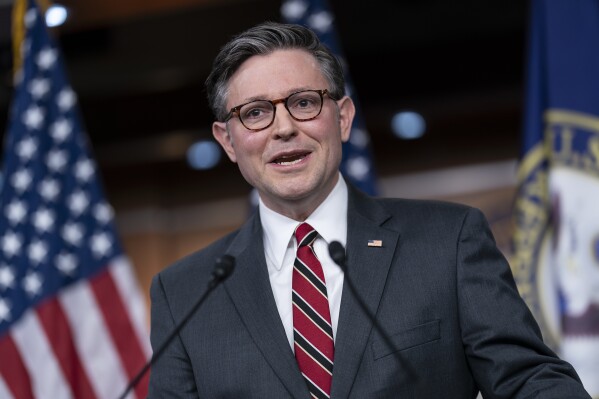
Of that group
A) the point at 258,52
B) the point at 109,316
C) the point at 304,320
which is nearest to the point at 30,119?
the point at 109,316

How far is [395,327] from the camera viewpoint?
5.19 ft

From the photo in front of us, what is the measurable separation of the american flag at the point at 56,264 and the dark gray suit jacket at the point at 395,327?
4.82 feet


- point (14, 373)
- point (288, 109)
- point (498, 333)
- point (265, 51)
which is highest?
point (265, 51)

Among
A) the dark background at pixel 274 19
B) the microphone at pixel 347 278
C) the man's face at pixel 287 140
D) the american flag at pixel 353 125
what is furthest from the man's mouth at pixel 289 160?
the dark background at pixel 274 19

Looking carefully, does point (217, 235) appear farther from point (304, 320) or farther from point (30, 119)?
point (304, 320)

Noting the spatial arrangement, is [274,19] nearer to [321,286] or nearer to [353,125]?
[353,125]

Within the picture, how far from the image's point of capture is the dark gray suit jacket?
4.97 feet

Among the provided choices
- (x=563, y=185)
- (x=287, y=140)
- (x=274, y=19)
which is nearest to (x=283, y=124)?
(x=287, y=140)

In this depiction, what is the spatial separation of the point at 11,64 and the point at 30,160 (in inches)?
50.7

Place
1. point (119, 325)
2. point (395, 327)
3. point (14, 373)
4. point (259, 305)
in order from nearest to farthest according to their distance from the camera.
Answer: point (395, 327), point (259, 305), point (14, 373), point (119, 325)

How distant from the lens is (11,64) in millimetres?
4402

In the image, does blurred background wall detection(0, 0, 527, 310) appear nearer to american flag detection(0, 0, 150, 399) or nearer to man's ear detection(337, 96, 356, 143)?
american flag detection(0, 0, 150, 399)

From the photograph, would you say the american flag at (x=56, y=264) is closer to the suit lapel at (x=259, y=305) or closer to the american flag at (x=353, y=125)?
the american flag at (x=353, y=125)

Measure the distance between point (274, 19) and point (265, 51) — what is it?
246 centimetres
